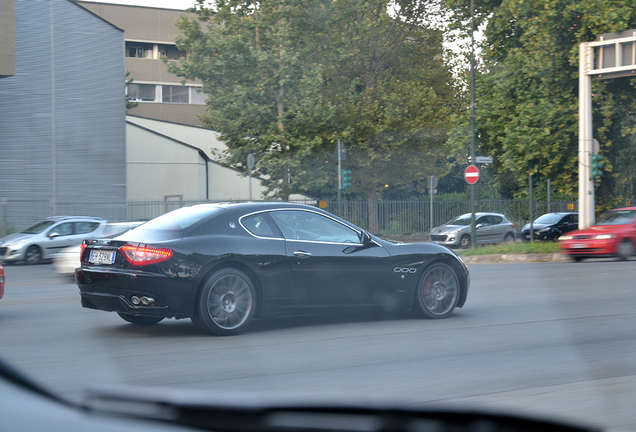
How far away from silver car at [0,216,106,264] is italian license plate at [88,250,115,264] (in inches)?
576

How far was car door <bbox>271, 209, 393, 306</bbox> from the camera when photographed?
8.23m

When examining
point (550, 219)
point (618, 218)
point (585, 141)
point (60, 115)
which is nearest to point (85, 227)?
point (60, 115)

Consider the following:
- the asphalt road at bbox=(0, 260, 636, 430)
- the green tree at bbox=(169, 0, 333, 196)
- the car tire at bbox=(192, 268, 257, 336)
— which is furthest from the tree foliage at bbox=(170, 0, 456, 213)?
the car tire at bbox=(192, 268, 257, 336)

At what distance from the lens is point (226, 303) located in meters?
7.72

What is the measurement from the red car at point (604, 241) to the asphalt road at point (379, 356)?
1074 centimetres

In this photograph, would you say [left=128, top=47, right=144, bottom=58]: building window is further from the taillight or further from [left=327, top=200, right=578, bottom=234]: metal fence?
the taillight

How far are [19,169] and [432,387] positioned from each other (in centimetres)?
2875

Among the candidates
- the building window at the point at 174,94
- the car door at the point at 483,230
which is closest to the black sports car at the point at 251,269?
the car door at the point at 483,230

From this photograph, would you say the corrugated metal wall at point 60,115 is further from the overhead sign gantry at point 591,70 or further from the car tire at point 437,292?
the car tire at point 437,292

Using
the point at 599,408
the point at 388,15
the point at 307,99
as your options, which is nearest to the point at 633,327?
the point at 599,408

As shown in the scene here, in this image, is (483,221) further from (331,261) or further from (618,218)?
(331,261)

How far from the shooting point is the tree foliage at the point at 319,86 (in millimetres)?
32812

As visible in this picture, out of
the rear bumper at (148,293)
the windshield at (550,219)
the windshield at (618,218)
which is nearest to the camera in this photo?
the rear bumper at (148,293)

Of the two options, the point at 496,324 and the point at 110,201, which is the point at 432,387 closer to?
the point at 496,324
